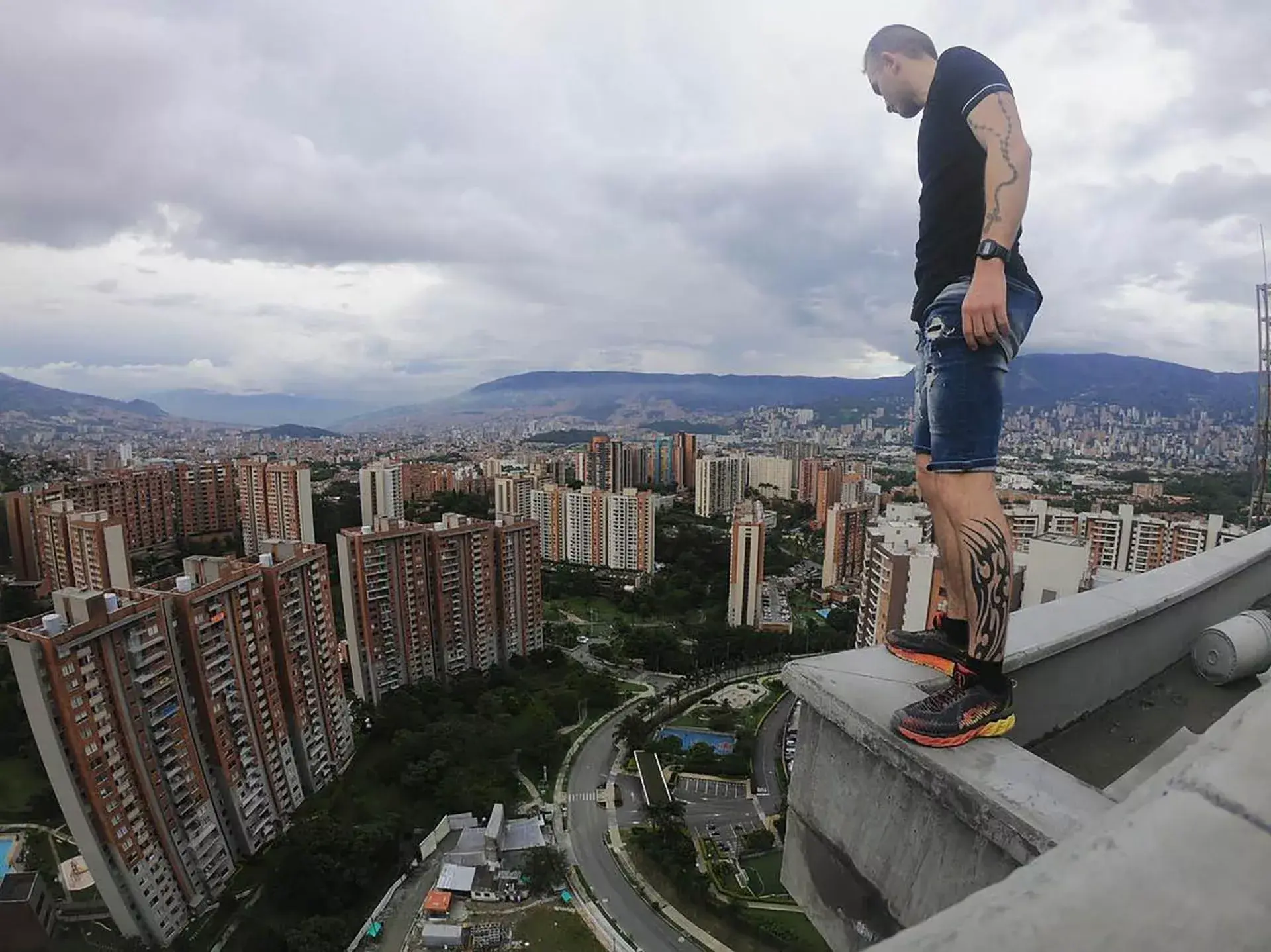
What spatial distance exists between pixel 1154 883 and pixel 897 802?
0.65m

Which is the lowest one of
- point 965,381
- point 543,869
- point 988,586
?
point 543,869

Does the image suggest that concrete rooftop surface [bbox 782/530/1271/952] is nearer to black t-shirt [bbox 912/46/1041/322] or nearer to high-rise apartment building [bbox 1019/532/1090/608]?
black t-shirt [bbox 912/46/1041/322]

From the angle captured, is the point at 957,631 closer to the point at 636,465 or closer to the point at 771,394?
the point at 636,465

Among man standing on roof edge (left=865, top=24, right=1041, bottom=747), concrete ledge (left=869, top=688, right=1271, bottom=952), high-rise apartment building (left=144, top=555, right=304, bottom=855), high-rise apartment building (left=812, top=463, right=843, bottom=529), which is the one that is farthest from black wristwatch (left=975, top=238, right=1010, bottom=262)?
high-rise apartment building (left=812, top=463, right=843, bottom=529)

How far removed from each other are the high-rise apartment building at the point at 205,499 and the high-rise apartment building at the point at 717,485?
13.9m

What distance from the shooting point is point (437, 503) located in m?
19.0

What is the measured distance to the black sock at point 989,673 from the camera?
104 cm

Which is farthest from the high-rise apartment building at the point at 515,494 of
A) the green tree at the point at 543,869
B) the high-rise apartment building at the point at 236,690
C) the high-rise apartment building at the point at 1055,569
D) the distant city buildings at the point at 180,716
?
the high-rise apartment building at the point at 1055,569

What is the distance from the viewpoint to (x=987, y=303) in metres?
0.99

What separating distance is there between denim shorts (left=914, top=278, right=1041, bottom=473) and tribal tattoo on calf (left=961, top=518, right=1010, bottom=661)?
0.37 ft

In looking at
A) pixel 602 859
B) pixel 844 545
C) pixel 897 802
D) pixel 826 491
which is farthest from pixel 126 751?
pixel 826 491

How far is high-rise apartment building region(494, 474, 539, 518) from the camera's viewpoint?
55.9 ft

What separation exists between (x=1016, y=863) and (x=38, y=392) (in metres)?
76.5

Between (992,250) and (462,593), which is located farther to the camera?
(462,593)
